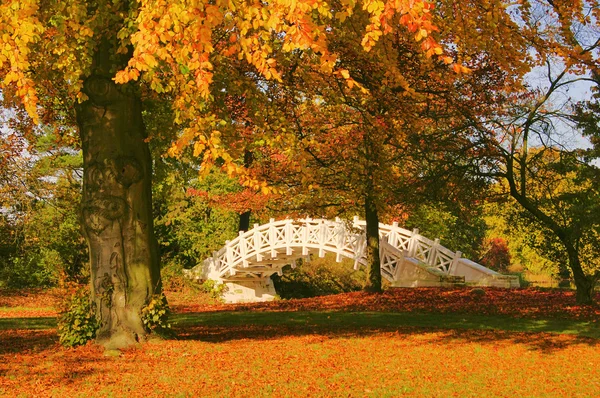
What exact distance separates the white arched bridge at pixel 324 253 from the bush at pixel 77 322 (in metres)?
13.1

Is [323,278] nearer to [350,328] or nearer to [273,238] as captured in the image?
[273,238]

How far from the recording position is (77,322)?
1012 centimetres

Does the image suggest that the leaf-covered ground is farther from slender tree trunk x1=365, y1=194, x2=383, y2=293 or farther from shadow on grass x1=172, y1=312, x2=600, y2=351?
slender tree trunk x1=365, y1=194, x2=383, y2=293

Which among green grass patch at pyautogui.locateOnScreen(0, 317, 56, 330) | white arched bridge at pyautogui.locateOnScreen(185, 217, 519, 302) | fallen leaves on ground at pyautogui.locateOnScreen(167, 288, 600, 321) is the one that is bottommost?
green grass patch at pyautogui.locateOnScreen(0, 317, 56, 330)

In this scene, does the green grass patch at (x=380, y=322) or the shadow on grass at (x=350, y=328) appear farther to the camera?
the green grass patch at (x=380, y=322)

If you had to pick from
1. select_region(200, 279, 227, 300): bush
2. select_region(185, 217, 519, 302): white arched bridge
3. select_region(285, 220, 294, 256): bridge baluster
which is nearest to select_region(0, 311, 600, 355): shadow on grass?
select_region(185, 217, 519, 302): white arched bridge

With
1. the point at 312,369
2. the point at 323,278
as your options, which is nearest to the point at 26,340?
the point at 312,369

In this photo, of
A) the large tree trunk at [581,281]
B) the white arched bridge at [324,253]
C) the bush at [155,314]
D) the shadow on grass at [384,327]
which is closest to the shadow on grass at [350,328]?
the shadow on grass at [384,327]

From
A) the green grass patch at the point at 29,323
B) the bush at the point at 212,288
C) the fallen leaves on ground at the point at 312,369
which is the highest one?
the bush at the point at 212,288

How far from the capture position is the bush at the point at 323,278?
3062 cm

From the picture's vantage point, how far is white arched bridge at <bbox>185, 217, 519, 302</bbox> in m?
23.5

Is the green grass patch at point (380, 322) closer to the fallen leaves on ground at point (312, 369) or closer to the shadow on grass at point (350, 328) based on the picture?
the shadow on grass at point (350, 328)

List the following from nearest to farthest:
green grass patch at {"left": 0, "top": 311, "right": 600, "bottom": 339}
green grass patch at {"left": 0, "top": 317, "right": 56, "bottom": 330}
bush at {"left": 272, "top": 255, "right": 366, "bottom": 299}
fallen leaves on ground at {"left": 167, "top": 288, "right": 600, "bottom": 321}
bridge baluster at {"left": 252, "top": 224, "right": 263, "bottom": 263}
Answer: green grass patch at {"left": 0, "top": 311, "right": 600, "bottom": 339} → green grass patch at {"left": 0, "top": 317, "right": 56, "bottom": 330} → fallen leaves on ground at {"left": 167, "top": 288, "right": 600, "bottom": 321} → bridge baluster at {"left": 252, "top": 224, "right": 263, "bottom": 263} → bush at {"left": 272, "top": 255, "right": 366, "bottom": 299}

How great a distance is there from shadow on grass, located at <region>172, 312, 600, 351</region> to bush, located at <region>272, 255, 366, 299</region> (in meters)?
14.8
